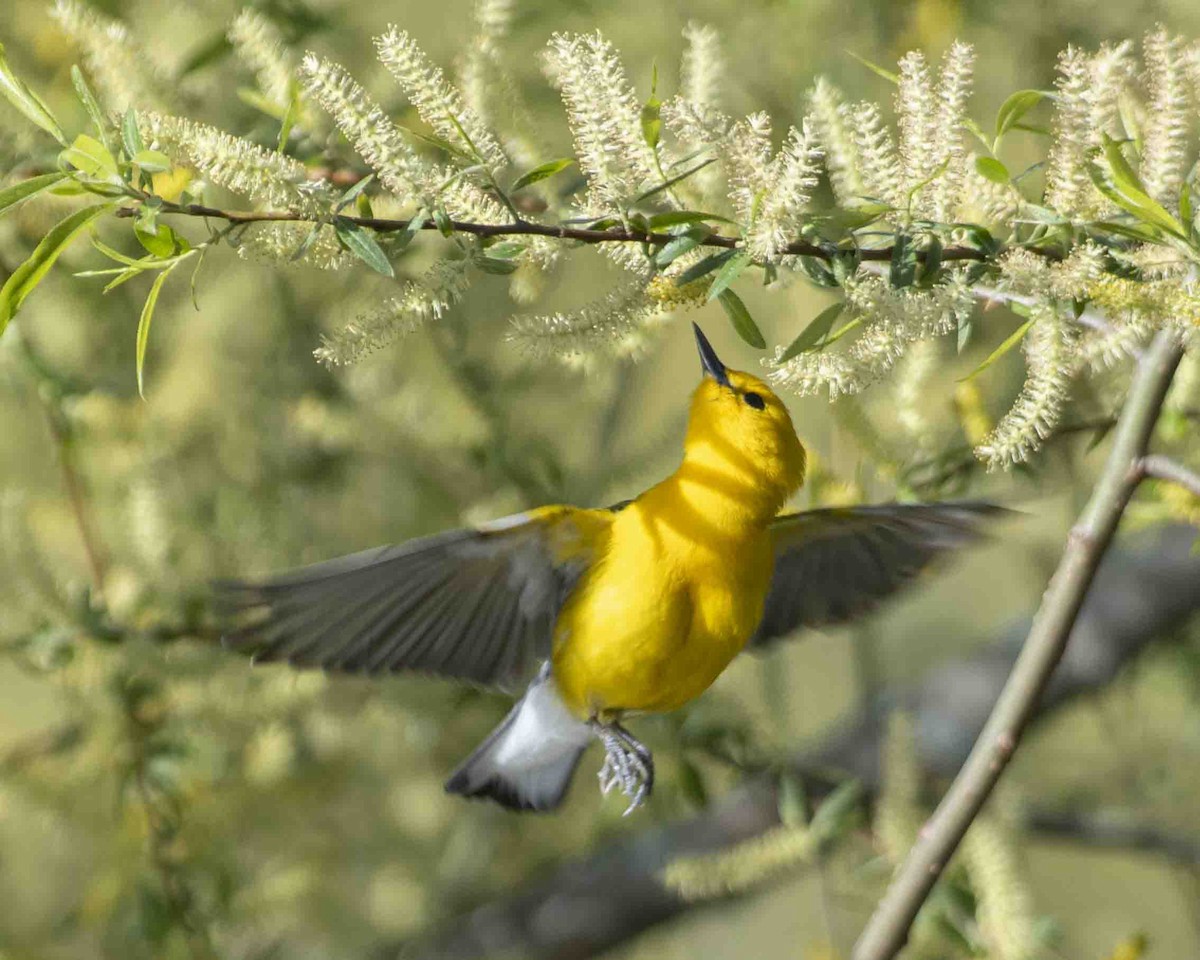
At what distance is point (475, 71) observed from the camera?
177cm

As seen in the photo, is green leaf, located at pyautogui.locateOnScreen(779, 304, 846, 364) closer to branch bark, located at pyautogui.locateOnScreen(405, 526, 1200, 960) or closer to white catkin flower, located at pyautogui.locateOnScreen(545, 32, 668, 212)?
white catkin flower, located at pyautogui.locateOnScreen(545, 32, 668, 212)

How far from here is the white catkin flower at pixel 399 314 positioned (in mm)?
1257

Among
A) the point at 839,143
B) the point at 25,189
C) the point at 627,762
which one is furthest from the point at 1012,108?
the point at 627,762

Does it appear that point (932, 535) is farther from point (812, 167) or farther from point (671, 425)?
point (812, 167)

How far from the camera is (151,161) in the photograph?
1.19m

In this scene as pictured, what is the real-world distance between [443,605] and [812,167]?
47.9 inches

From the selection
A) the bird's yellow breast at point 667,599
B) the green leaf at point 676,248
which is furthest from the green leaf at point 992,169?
the bird's yellow breast at point 667,599

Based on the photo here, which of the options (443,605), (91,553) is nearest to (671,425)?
(443,605)

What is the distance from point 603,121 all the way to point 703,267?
0.15 m

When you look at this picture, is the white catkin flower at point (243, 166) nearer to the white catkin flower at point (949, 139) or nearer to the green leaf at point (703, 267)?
the green leaf at point (703, 267)

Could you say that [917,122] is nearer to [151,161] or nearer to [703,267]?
[703,267]

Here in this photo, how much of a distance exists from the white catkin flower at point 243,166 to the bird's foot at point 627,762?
130cm

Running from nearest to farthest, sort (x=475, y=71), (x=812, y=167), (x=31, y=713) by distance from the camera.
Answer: (x=812, y=167) → (x=475, y=71) → (x=31, y=713)

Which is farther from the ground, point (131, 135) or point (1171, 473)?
point (131, 135)
